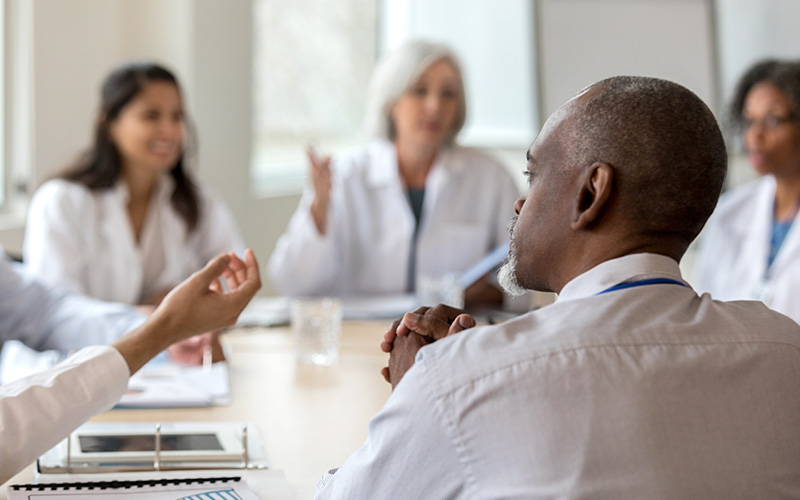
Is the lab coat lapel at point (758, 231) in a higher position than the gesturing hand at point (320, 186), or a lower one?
lower

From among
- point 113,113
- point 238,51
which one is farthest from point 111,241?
point 238,51

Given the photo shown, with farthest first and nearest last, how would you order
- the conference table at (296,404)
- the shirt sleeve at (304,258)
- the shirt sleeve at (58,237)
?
1. the shirt sleeve at (304,258)
2. the shirt sleeve at (58,237)
3. the conference table at (296,404)

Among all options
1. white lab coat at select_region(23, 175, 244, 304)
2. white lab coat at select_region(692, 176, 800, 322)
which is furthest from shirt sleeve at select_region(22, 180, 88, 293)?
white lab coat at select_region(692, 176, 800, 322)

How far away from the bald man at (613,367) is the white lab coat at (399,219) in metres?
1.98

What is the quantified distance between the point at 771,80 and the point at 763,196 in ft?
1.36

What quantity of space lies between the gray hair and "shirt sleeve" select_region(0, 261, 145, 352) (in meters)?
1.47

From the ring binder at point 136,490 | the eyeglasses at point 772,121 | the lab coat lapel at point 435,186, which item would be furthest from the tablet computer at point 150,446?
the eyeglasses at point 772,121

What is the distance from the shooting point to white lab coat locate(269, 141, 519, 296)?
3.04m

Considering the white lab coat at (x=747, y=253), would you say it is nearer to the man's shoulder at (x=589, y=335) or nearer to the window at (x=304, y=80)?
the man's shoulder at (x=589, y=335)

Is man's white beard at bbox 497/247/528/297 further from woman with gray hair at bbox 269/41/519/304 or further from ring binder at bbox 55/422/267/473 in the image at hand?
woman with gray hair at bbox 269/41/519/304

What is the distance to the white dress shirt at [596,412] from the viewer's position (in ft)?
2.63

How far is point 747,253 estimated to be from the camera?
10.3ft

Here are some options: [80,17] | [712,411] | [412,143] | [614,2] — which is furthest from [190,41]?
[712,411]

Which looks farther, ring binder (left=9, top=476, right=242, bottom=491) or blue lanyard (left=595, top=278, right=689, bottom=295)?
ring binder (left=9, top=476, right=242, bottom=491)
